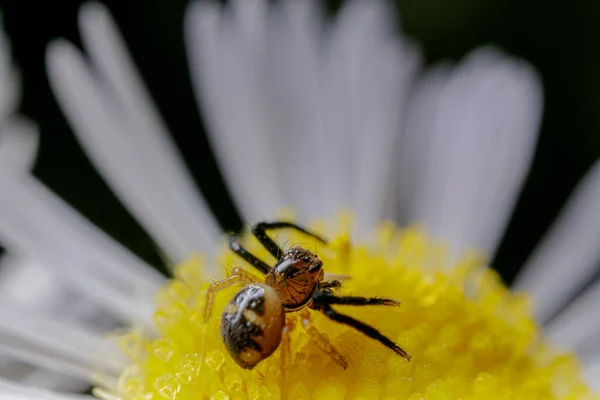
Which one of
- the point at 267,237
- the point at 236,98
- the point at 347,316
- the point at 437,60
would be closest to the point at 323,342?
the point at 347,316

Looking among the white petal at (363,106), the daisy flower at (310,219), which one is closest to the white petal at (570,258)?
the daisy flower at (310,219)

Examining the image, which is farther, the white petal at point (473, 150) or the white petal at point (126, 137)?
the white petal at point (473, 150)

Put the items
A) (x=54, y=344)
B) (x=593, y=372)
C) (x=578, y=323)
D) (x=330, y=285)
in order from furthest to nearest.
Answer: (x=578, y=323) < (x=593, y=372) < (x=54, y=344) < (x=330, y=285)

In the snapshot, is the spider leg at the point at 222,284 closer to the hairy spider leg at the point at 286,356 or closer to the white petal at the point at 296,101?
the hairy spider leg at the point at 286,356

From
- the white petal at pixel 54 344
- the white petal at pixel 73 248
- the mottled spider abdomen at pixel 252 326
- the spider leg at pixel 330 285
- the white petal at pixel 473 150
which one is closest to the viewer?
the mottled spider abdomen at pixel 252 326

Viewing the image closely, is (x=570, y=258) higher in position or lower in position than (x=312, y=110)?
lower

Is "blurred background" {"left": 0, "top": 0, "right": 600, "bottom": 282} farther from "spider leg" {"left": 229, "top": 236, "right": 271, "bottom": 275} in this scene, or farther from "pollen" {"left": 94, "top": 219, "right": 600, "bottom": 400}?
"spider leg" {"left": 229, "top": 236, "right": 271, "bottom": 275}

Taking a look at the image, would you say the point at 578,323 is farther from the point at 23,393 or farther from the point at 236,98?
the point at 23,393
